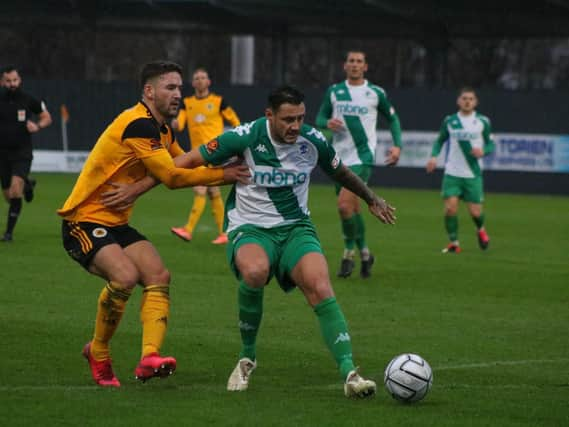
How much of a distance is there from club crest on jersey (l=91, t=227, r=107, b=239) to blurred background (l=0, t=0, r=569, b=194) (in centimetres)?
2277

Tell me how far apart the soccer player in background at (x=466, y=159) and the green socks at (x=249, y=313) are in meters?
9.80

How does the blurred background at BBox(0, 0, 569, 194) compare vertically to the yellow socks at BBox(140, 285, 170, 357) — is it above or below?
above

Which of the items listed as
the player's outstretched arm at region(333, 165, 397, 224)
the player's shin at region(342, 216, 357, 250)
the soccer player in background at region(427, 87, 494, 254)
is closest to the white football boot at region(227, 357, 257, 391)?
the player's outstretched arm at region(333, 165, 397, 224)

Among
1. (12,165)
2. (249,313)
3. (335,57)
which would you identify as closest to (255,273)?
(249,313)

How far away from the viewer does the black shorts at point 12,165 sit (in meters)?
17.1

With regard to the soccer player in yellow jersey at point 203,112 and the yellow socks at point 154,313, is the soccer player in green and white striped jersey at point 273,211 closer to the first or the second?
the yellow socks at point 154,313

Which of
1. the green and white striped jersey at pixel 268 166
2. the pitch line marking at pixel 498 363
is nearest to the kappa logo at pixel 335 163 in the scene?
the green and white striped jersey at pixel 268 166

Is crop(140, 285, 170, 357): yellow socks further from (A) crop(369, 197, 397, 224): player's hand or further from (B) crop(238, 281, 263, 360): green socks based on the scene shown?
(A) crop(369, 197, 397, 224): player's hand

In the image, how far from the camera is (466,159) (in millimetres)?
18141

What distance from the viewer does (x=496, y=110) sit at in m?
30.5

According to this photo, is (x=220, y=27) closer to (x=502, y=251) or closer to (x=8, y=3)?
(x=8, y=3)

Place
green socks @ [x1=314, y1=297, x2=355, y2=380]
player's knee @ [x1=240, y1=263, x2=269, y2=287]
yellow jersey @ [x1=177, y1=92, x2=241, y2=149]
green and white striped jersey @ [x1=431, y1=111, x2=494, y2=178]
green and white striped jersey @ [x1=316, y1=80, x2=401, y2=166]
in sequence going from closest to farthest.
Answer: green socks @ [x1=314, y1=297, x2=355, y2=380] < player's knee @ [x1=240, y1=263, x2=269, y2=287] < green and white striped jersey @ [x1=316, y1=80, x2=401, y2=166] < green and white striped jersey @ [x1=431, y1=111, x2=494, y2=178] < yellow jersey @ [x1=177, y1=92, x2=241, y2=149]

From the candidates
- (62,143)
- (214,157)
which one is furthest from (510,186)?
(214,157)

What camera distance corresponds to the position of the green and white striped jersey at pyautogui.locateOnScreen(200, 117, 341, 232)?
7.98 m
